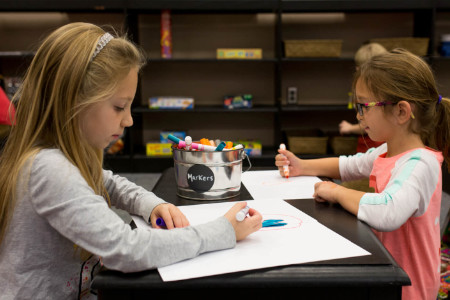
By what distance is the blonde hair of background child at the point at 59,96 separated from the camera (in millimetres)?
804

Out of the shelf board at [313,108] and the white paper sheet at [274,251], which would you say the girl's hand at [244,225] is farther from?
the shelf board at [313,108]

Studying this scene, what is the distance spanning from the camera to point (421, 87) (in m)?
1.07

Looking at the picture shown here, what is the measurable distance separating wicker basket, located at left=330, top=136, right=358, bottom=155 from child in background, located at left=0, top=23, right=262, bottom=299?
297cm

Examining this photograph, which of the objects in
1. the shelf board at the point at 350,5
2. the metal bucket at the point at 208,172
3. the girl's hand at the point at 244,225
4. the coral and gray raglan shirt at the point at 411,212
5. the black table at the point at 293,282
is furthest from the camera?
the shelf board at the point at 350,5

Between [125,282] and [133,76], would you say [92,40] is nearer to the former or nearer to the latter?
[133,76]

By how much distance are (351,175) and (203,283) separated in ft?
2.68

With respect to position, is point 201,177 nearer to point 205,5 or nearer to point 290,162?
point 290,162

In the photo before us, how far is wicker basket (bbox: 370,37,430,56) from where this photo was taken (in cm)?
359

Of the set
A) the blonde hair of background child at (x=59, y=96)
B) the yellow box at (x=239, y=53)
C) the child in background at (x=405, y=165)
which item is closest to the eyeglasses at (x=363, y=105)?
the child in background at (x=405, y=165)

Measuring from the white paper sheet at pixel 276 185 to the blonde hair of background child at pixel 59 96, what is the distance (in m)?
0.46

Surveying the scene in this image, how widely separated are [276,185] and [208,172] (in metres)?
0.24

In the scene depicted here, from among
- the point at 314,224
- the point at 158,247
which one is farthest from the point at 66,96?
the point at 314,224

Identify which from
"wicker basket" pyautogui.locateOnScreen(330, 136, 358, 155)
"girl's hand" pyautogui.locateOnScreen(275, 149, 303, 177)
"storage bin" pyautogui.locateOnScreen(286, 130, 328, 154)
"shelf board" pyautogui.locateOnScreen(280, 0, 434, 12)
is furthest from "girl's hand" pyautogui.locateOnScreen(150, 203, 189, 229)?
"shelf board" pyautogui.locateOnScreen(280, 0, 434, 12)

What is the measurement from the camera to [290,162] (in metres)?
1.32
